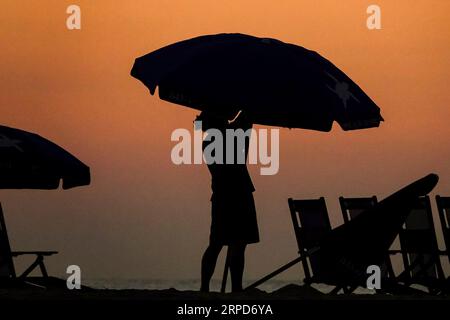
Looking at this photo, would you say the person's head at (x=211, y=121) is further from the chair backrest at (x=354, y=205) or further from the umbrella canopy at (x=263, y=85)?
the chair backrest at (x=354, y=205)

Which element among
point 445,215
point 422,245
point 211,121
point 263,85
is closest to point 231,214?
point 211,121

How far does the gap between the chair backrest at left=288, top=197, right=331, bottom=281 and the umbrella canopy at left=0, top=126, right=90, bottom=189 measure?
2.02 metres

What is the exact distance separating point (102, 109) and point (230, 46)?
19.6ft

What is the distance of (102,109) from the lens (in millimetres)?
12633

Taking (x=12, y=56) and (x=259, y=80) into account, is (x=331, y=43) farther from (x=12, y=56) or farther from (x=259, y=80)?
(x=259, y=80)

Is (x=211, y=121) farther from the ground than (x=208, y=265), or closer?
farther from the ground

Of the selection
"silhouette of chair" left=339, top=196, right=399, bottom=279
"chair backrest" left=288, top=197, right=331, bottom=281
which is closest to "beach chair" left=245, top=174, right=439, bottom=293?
"chair backrest" left=288, top=197, right=331, bottom=281

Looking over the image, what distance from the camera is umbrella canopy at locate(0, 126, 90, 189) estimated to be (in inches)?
326

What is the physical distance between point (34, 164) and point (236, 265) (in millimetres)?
2267

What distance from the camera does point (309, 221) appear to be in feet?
24.3

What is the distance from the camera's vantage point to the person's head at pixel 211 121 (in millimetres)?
6871

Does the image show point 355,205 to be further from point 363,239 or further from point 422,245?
point 363,239

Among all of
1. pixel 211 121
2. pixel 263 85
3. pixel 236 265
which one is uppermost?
pixel 263 85

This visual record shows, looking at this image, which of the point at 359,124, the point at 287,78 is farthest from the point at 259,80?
the point at 359,124
